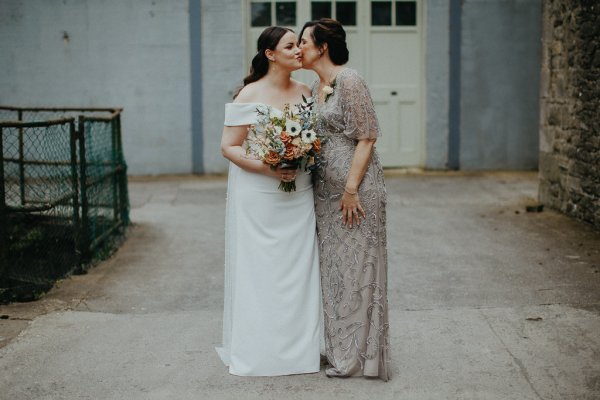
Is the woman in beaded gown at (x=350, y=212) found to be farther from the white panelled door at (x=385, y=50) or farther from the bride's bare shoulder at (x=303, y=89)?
the white panelled door at (x=385, y=50)

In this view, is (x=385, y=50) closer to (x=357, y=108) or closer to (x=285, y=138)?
(x=357, y=108)

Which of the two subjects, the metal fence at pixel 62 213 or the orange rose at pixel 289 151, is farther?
the metal fence at pixel 62 213

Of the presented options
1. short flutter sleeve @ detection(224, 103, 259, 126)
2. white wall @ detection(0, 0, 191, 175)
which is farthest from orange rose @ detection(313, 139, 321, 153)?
white wall @ detection(0, 0, 191, 175)

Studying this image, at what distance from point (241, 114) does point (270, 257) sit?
86cm

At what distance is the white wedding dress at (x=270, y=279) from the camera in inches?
198

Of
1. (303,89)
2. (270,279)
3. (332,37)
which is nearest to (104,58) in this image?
(303,89)

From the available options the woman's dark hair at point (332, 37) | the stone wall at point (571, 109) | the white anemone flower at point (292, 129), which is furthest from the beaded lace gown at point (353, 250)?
the stone wall at point (571, 109)

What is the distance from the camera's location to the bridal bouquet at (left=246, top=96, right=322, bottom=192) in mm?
4703

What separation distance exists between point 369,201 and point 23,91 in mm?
10264

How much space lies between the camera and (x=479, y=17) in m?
13.9

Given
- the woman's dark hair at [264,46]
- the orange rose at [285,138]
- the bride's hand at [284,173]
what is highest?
the woman's dark hair at [264,46]

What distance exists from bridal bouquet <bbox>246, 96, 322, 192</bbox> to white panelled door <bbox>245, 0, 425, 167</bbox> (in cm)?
913

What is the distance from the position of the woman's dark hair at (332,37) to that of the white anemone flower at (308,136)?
1.78 feet

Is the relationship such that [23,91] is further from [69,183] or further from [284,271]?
[284,271]
